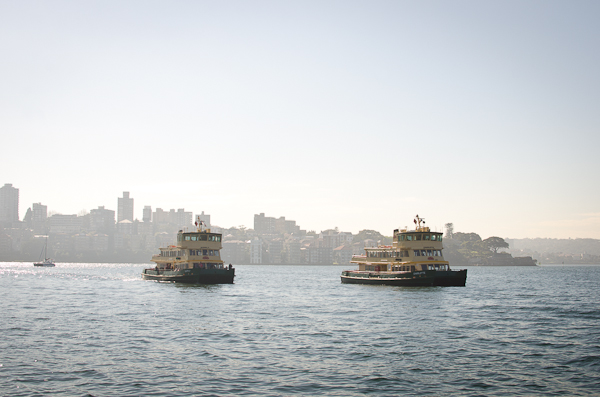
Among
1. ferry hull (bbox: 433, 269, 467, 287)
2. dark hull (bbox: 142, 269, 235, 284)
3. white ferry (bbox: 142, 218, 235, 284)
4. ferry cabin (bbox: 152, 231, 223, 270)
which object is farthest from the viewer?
ferry cabin (bbox: 152, 231, 223, 270)

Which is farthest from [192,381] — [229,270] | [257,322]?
[229,270]

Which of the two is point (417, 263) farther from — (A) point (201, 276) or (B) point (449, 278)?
(A) point (201, 276)

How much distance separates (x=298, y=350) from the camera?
27.1 metres

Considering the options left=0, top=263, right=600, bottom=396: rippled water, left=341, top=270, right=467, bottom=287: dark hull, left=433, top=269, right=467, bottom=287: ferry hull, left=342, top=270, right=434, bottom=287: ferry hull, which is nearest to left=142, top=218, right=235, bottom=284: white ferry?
left=342, top=270, right=434, bottom=287: ferry hull

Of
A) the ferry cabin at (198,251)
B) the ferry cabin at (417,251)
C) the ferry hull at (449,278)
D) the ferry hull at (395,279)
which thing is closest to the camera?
the ferry hull at (395,279)

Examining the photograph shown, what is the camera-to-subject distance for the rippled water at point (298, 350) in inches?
796

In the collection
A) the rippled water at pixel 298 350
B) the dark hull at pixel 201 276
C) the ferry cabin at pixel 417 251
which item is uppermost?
the ferry cabin at pixel 417 251

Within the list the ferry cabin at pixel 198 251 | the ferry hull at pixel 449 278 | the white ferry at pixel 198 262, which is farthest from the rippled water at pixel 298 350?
the ferry cabin at pixel 198 251

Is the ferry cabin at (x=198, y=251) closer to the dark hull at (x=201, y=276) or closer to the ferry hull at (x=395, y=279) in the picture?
the dark hull at (x=201, y=276)

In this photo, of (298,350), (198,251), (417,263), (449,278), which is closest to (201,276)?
(198,251)

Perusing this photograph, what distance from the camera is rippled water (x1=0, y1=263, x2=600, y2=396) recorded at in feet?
66.3

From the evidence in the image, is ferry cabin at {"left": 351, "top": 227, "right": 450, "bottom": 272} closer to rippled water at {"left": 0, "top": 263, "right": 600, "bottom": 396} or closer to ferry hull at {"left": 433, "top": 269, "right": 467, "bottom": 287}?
ferry hull at {"left": 433, "top": 269, "right": 467, "bottom": 287}

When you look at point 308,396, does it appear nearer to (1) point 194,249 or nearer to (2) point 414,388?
(2) point 414,388

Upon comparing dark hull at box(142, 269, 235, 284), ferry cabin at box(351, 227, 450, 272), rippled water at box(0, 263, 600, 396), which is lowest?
rippled water at box(0, 263, 600, 396)
